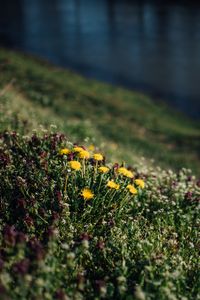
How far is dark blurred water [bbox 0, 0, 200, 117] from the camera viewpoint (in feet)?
87.2

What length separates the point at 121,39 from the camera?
34.6 meters

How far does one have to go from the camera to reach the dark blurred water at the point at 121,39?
26594mm

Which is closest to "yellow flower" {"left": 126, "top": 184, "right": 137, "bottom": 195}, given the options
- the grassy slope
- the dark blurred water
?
the grassy slope

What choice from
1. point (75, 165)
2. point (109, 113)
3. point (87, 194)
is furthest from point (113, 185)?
point (109, 113)

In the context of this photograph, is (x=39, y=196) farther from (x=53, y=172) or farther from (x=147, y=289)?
(x=147, y=289)

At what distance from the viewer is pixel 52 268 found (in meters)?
3.38

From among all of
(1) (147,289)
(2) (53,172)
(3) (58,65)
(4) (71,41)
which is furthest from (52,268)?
(4) (71,41)

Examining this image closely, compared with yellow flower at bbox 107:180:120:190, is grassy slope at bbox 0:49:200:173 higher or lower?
lower

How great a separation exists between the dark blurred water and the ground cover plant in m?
18.1

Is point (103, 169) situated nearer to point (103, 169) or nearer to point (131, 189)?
point (103, 169)

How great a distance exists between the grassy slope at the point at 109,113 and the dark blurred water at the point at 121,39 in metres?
2.60

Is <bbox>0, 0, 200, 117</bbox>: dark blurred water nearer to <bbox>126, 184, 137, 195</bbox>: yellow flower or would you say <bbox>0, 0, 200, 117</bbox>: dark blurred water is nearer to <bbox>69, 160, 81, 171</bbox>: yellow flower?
<bbox>126, 184, 137, 195</bbox>: yellow flower

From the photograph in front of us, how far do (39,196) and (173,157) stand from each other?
10.1 metres

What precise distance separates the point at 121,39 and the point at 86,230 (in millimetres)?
31581
